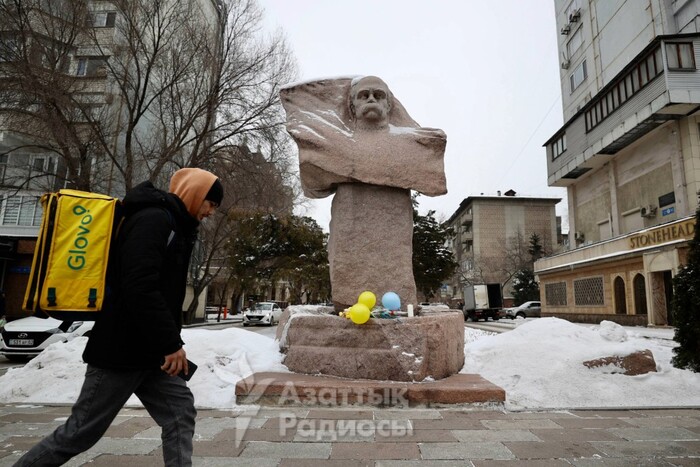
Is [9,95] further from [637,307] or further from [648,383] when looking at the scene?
[637,307]

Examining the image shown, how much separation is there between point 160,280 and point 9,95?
50.2 ft

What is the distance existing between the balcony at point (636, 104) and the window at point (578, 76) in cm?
420

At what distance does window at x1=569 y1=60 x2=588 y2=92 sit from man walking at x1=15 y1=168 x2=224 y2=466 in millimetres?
35050

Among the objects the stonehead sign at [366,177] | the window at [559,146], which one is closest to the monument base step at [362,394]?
the stonehead sign at [366,177]

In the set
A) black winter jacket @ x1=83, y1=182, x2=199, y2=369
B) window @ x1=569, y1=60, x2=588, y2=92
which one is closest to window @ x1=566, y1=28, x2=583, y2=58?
window @ x1=569, y1=60, x2=588, y2=92

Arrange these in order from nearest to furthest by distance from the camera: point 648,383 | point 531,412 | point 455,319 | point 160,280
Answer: point 160,280 < point 531,412 < point 648,383 < point 455,319

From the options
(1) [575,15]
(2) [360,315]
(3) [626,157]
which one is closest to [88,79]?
(2) [360,315]

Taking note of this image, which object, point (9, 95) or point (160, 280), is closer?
point (160, 280)

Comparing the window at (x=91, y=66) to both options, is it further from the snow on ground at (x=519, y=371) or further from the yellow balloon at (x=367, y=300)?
the yellow balloon at (x=367, y=300)

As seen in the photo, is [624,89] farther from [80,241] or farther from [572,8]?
[80,241]

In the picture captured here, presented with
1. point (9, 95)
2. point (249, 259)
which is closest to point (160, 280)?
point (9, 95)

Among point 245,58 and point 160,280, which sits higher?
point 245,58

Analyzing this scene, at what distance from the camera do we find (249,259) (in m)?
31.6

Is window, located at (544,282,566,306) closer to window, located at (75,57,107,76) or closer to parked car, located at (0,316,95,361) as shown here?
parked car, located at (0,316,95,361)
